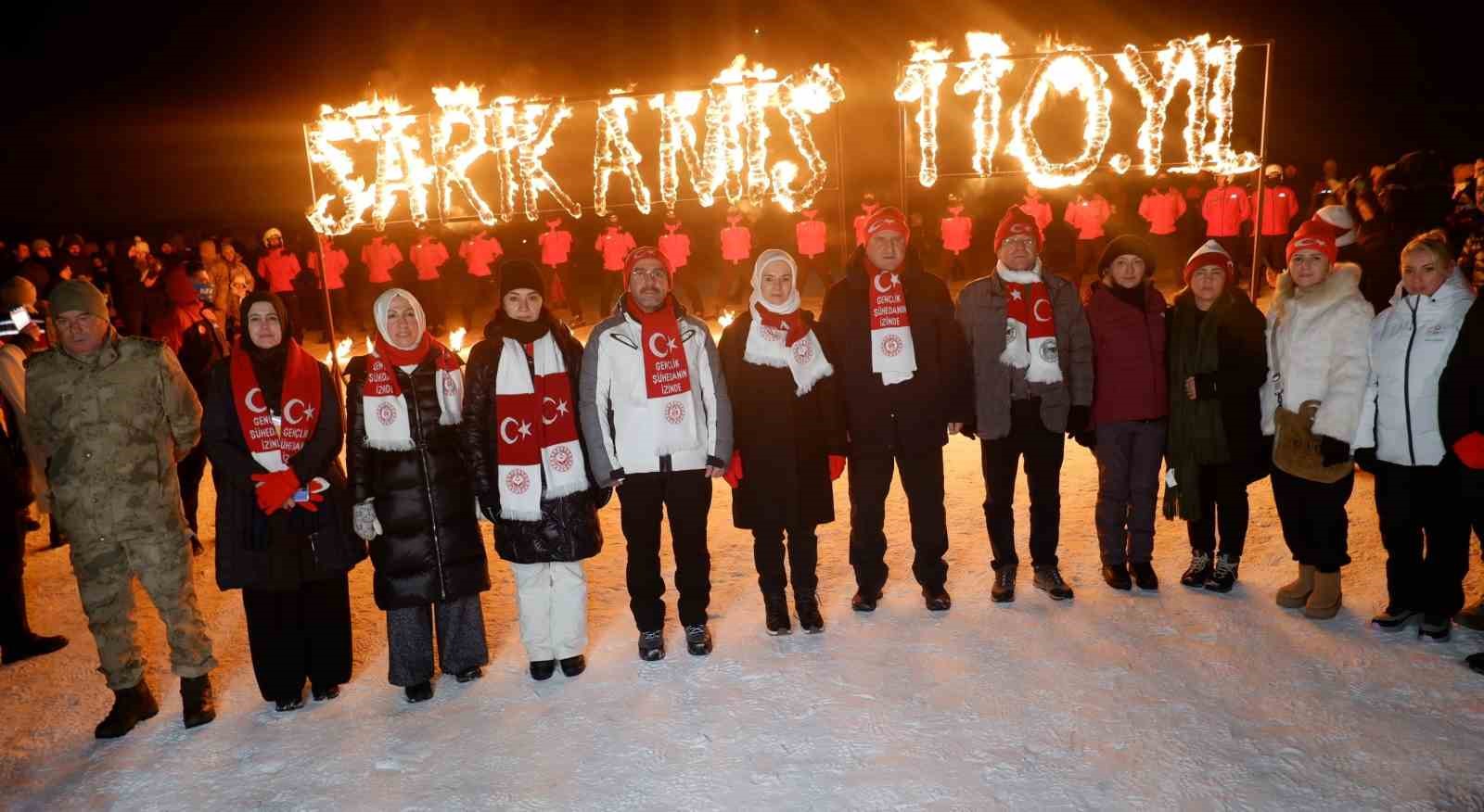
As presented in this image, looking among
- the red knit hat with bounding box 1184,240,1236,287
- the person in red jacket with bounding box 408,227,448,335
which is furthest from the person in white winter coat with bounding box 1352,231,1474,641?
the person in red jacket with bounding box 408,227,448,335

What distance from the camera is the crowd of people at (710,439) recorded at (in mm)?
4000

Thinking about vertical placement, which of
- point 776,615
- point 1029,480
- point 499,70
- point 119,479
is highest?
point 499,70

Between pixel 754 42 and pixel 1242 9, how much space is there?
44.0ft

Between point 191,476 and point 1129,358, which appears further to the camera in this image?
point 191,476

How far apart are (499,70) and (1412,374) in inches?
1048

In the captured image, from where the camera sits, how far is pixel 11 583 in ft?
15.7

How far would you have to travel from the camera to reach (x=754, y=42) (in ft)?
86.2

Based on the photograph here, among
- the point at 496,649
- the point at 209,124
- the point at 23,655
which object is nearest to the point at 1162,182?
the point at 496,649

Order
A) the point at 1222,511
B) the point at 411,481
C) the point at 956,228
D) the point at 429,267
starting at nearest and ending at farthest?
the point at 411,481 < the point at 1222,511 < the point at 429,267 < the point at 956,228

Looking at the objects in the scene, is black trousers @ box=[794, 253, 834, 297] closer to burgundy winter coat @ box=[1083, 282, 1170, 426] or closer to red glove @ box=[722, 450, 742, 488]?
burgundy winter coat @ box=[1083, 282, 1170, 426]

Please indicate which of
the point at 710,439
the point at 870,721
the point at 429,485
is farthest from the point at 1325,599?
the point at 429,485

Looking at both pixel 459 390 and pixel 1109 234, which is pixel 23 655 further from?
pixel 1109 234

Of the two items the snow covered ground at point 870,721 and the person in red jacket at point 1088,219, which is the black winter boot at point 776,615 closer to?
the snow covered ground at point 870,721

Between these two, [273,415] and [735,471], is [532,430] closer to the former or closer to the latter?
[735,471]
